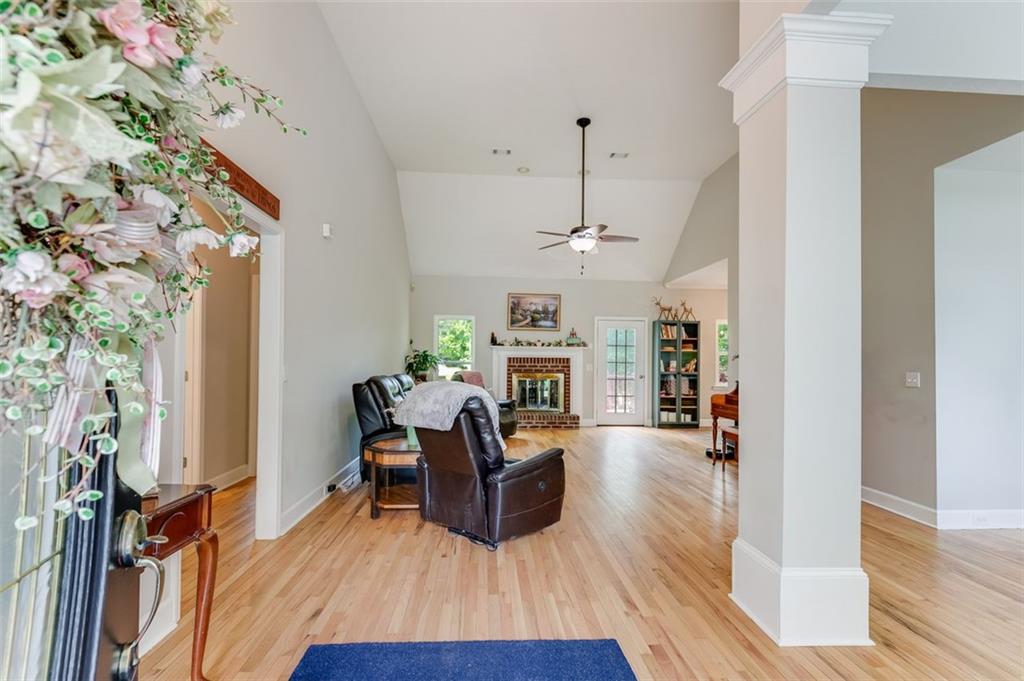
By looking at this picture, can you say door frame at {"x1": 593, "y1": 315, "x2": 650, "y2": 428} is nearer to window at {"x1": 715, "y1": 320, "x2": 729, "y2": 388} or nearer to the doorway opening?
window at {"x1": 715, "y1": 320, "x2": 729, "y2": 388}

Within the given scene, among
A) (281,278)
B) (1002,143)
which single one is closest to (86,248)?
(281,278)

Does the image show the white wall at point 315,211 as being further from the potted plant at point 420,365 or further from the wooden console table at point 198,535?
the potted plant at point 420,365

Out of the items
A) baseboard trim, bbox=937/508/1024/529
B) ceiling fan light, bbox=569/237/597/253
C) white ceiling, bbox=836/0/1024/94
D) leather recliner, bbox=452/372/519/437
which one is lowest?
baseboard trim, bbox=937/508/1024/529

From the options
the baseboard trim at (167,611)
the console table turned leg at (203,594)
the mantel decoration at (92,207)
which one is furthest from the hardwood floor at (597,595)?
the mantel decoration at (92,207)

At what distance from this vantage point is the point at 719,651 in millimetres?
1885

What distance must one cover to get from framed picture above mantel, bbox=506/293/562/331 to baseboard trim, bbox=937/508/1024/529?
5.91 meters

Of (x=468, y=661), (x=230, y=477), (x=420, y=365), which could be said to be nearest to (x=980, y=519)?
(x=468, y=661)

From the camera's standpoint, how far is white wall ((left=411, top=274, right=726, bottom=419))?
8375 mm

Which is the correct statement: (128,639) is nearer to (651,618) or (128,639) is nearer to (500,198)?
(651,618)

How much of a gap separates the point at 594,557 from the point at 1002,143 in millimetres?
3880

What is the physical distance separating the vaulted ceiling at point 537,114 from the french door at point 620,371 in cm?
116

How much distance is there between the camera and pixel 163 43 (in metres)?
0.53

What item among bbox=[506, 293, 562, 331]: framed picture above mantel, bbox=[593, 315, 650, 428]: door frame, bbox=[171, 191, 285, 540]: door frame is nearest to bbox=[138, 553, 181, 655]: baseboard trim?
bbox=[171, 191, 285, 540]: door frame

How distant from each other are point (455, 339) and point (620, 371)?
3238 mm
